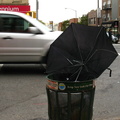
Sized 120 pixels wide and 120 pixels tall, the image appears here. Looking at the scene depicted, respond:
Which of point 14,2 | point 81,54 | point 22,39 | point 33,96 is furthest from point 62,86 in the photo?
point 14,2

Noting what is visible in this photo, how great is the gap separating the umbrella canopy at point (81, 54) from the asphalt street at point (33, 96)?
3.53ft

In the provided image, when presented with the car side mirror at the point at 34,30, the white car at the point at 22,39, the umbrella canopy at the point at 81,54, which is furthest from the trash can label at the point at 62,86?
the car side mirror at the point at 34,30

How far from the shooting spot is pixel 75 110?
339cm

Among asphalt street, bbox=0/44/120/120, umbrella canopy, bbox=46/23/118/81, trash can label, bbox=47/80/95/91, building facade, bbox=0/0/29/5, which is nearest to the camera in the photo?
trash can label, bbox=47/80/95/91

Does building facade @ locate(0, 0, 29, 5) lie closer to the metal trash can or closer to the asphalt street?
the asphalt street

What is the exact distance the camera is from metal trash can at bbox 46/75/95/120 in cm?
326

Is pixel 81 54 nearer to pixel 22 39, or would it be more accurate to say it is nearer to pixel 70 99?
pixel 70 99

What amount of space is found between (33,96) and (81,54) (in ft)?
8.32

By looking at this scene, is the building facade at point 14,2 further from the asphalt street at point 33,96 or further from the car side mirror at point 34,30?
the car side mirror at point 34,30

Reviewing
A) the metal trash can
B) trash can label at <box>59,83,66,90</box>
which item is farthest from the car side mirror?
trash can label at <box>59,83,66,90</box>

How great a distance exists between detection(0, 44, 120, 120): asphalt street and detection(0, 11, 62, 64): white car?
1.86 ft

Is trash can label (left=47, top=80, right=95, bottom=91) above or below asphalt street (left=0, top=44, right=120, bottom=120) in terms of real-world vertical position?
above

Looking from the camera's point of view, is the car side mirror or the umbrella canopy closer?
the umbrella canopy

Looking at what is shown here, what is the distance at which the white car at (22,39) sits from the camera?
8.11 metres
